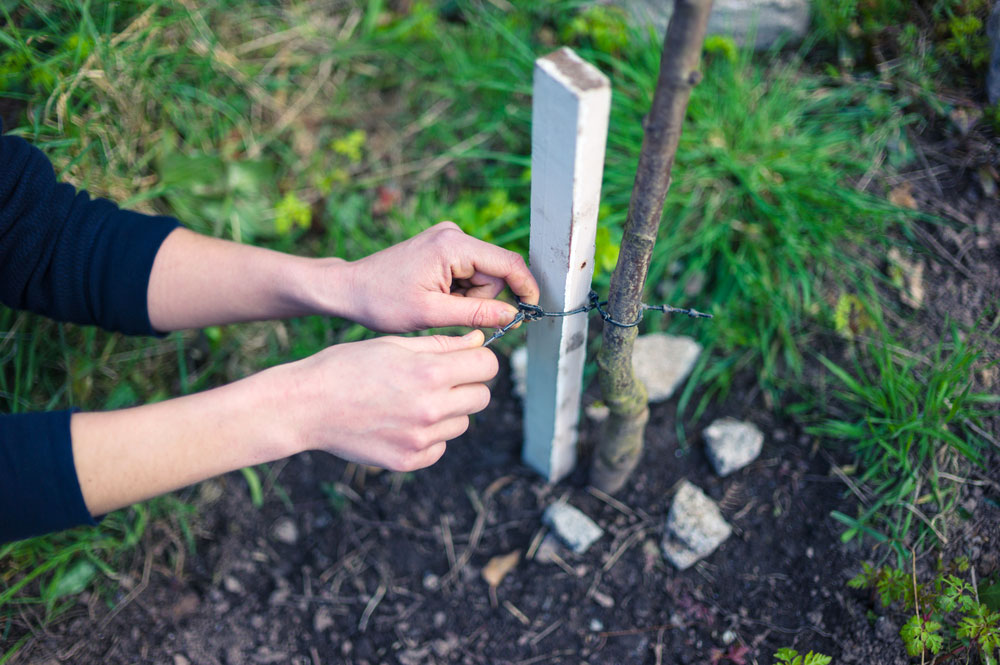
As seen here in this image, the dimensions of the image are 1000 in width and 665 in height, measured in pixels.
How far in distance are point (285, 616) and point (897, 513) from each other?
1.77 m

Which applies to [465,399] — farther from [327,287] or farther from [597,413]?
[597,413]

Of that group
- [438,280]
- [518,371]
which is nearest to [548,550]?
[518,371]

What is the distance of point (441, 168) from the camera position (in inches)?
104

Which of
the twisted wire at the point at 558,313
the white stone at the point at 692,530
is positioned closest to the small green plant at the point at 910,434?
the white stone at the point at 692,530

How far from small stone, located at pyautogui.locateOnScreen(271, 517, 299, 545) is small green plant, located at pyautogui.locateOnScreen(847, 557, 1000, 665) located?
1.59 metres

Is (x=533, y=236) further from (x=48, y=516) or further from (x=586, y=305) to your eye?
(x=48, y=516)

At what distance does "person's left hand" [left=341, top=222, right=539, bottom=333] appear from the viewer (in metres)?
1.36

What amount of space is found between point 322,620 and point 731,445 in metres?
1.33

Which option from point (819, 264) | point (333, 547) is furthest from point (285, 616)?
point (819, 264)

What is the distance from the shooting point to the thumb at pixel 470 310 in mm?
1369

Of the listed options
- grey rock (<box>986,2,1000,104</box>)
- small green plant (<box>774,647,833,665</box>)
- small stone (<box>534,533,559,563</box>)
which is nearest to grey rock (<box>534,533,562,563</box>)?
small stone (<box>534,533,559,563</box>)

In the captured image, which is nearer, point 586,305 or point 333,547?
point 586,305

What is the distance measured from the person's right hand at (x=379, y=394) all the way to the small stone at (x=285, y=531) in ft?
2.77

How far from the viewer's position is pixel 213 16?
2.64 meters
